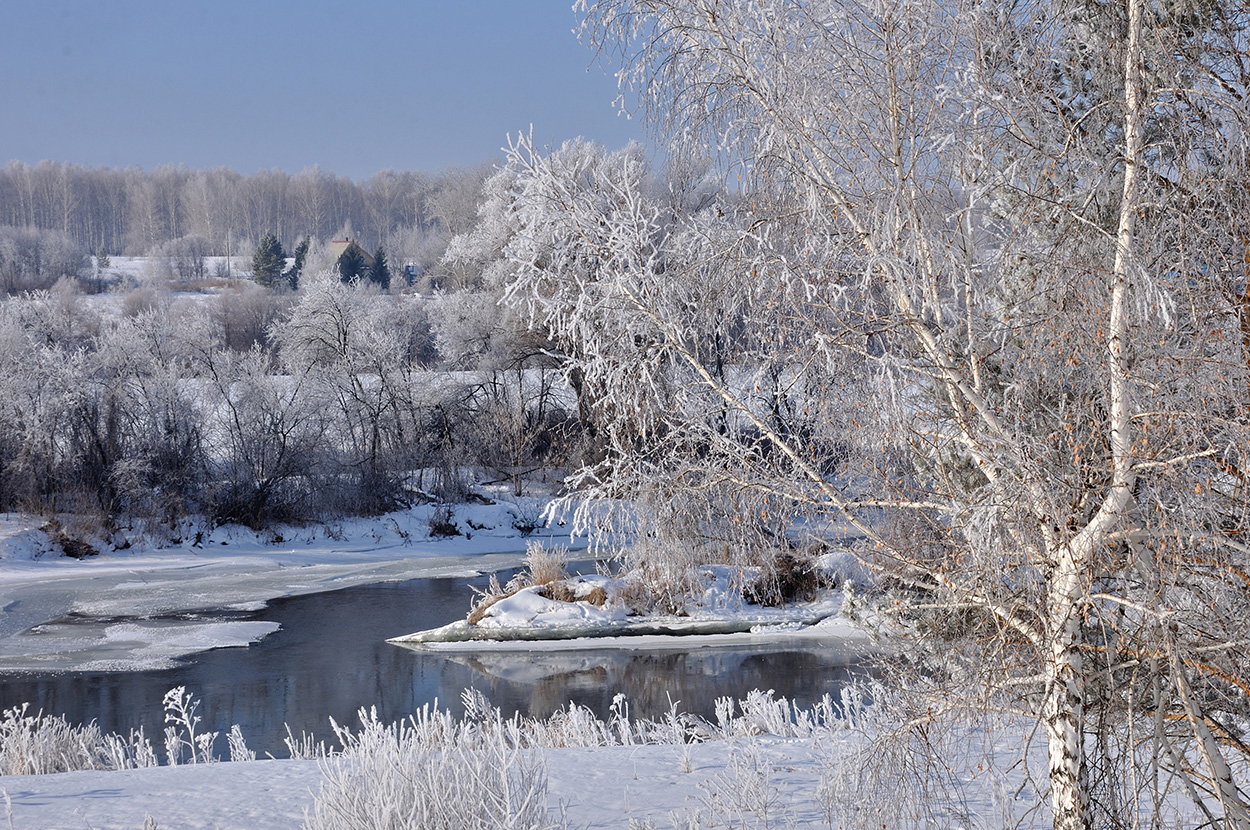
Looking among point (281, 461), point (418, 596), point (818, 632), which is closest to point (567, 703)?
point (818, 632)

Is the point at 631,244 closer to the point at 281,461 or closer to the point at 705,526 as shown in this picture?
the point at 705,526

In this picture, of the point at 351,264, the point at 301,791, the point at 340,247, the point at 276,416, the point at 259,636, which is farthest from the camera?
the point at 340,247

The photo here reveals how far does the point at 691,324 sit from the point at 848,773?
1946 mm

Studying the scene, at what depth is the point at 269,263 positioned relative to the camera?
56156mm

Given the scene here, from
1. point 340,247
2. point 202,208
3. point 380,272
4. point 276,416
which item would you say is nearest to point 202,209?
point 202,208

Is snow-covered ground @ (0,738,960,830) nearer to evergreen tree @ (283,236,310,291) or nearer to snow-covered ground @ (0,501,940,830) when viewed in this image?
snow-covered ground @ (0,501,940,830)

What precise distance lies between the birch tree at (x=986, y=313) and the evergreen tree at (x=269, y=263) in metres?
54.0

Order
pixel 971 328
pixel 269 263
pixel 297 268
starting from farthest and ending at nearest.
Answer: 1. pixel 297 268
2. pixel 269 263
3. pixel 971 328

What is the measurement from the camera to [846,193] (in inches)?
158

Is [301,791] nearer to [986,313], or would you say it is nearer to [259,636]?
[986,313]

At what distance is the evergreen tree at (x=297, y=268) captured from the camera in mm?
56800

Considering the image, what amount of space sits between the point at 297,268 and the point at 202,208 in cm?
2722

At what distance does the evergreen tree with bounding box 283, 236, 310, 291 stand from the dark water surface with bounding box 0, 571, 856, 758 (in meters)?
44.2

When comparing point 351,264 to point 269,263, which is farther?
point 269,263
